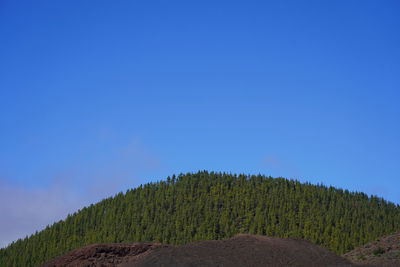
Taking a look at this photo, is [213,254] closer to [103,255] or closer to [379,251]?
[103,255]

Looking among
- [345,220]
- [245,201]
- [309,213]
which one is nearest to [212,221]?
[245,201]

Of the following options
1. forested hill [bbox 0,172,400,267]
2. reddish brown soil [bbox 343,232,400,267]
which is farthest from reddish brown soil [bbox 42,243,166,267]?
forested hill [bbox 0,172,400,267]

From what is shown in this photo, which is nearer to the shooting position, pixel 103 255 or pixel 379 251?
pixel 103 255

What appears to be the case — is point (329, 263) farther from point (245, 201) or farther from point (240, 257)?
point (245, 201)

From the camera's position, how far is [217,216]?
137 ft

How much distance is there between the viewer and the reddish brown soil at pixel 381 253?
17.4 metres

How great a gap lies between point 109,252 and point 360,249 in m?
11.2

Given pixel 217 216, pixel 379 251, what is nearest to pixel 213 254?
pixel 379 251

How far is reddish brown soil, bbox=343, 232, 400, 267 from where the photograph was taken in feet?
57.1

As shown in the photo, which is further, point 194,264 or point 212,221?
point 212,221

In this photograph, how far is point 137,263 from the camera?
50.4ft

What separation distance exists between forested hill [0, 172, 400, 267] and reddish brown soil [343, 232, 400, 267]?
631 inches

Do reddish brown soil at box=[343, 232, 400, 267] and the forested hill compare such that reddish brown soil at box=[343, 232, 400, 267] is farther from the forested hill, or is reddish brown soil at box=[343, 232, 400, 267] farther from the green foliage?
the forested hill

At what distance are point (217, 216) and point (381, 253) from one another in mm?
23425
